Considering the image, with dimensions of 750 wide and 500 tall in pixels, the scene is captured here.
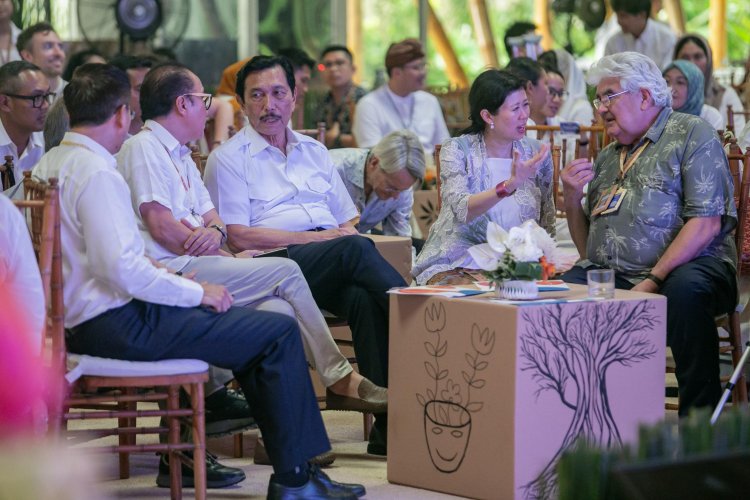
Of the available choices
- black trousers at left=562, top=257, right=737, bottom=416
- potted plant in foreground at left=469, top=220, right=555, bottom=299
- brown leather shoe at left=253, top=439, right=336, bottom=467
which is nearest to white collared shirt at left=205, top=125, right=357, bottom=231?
brown leather shoe at left=253, top=439, right=336, bottom=467

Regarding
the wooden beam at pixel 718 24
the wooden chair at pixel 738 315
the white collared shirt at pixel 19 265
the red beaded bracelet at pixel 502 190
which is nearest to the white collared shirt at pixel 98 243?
the white collared shirt at pixel 19 265

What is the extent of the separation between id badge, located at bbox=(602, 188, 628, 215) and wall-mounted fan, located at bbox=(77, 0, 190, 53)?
497cm

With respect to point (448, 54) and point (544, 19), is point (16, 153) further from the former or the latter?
point (544, 19)

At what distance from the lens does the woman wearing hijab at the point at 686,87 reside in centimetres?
515

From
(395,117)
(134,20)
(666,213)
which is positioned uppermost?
(134,20)

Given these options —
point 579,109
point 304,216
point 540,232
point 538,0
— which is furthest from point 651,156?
point 538,0

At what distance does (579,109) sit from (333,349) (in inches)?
150

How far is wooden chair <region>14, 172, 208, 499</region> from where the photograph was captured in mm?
2836

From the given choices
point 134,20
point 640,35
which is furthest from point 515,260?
point 134,20

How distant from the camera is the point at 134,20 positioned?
8133 millimetres

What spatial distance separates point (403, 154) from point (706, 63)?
3119 millimetres

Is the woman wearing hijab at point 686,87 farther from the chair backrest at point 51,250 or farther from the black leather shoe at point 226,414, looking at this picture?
the chair backrest at point 51,250

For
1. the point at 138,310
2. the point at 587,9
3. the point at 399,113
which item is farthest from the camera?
the point at 587,9

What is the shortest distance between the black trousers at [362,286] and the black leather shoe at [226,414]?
0.50 m
